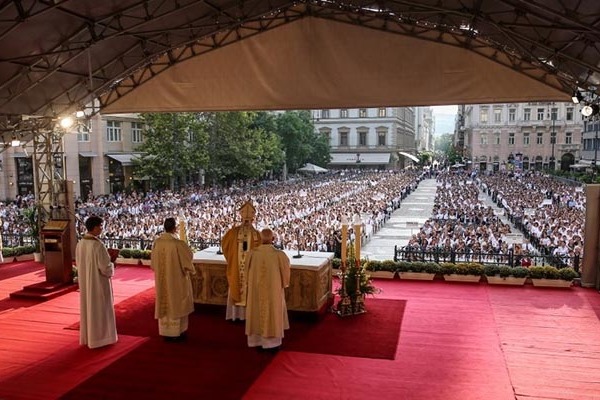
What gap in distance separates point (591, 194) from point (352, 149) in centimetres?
6965

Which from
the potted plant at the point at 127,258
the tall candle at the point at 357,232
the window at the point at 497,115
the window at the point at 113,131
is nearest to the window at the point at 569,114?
the window at the point at 497,115

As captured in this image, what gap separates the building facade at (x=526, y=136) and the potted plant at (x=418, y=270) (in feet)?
208

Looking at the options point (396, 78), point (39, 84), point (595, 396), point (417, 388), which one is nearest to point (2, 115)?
point (39, 84)

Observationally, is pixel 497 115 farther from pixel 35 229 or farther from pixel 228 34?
pixel 35 229

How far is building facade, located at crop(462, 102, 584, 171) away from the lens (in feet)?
234

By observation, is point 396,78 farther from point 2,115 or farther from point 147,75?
point 2,115

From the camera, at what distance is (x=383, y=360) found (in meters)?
7.25

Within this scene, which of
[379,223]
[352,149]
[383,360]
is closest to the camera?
[383,360]

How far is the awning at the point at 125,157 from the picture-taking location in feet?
129

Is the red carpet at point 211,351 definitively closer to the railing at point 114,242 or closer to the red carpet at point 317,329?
the red carpet at point 317,329

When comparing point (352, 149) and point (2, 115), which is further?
point (352, 149)

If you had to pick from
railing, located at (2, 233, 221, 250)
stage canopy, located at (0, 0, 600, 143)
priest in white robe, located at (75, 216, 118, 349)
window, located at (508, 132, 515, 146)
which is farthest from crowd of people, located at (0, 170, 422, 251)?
window, located at (508, 132, 515, 146)

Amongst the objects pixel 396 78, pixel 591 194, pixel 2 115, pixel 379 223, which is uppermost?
pixel 396 78

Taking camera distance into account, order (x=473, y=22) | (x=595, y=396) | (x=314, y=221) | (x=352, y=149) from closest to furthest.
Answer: (x=595, y=396), (x=473, y=22), (x=314, y=221), (x=352, y=149)
